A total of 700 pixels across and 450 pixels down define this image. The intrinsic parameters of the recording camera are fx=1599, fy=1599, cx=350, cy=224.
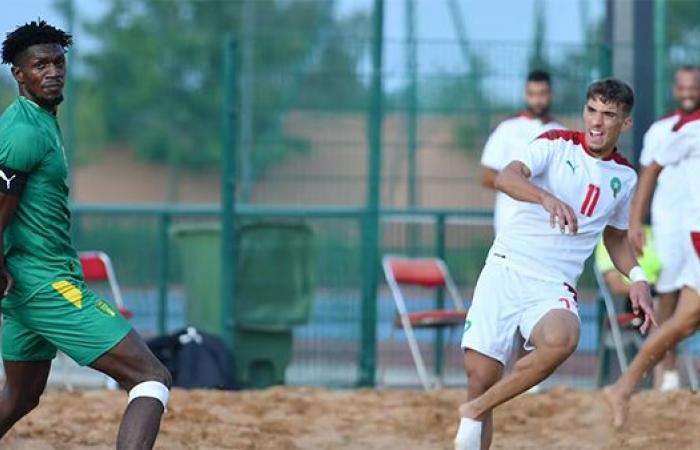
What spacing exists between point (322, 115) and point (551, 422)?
370cm

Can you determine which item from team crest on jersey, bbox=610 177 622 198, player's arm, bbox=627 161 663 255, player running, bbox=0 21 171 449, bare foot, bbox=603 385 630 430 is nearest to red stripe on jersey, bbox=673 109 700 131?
player's arm, bbox=627 161 663 255

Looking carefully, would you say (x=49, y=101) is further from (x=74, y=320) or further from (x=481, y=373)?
(x=481, y=373)

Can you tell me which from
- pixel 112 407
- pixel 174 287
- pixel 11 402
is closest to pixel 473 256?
pixel 174 287

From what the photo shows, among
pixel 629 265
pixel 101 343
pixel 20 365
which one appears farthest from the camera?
pixel 629 265

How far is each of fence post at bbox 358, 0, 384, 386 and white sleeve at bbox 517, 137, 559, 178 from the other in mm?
5178

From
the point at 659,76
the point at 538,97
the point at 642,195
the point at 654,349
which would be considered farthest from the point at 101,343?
the point at 659,76

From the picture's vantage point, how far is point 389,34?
1328 cm

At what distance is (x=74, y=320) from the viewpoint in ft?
22.7

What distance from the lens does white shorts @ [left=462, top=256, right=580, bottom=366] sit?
300 inches

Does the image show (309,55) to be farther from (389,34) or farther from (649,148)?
(649,148)

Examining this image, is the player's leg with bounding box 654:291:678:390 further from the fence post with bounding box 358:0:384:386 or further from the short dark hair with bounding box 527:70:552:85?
the fence post with bounding box 358:0:384:386

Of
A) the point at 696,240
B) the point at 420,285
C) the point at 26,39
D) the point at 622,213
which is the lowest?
the point at 420,285

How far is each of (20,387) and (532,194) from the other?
252 centimetres

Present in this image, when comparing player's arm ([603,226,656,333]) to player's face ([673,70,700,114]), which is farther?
player's face ([673,70,700,114])
